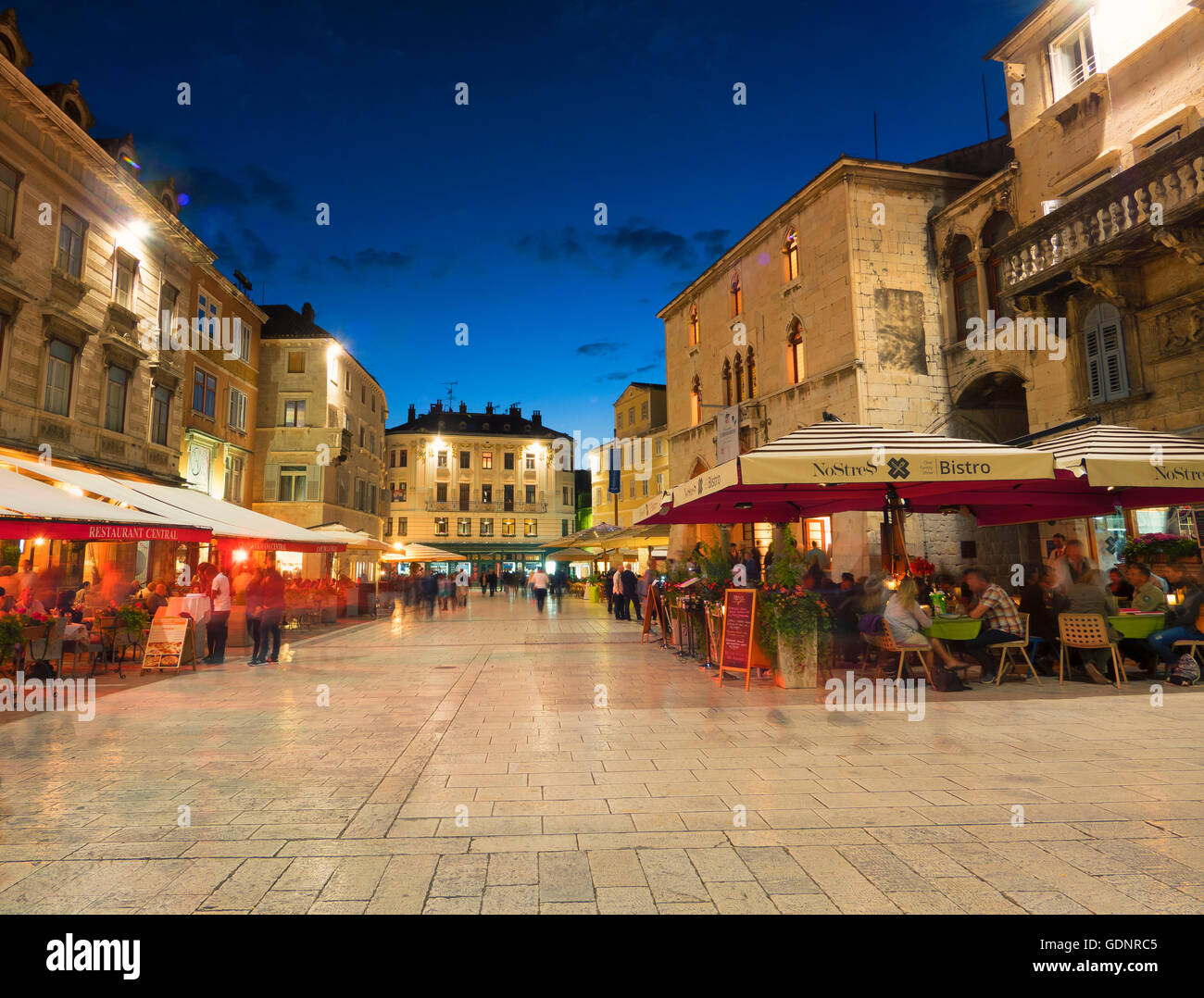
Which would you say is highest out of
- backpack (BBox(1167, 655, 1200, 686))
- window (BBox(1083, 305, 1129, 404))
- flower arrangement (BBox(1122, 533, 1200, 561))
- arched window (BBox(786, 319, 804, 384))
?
arched window (BBox(786, 319, 804, 384))

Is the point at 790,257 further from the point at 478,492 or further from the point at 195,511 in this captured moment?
the point at 478,492

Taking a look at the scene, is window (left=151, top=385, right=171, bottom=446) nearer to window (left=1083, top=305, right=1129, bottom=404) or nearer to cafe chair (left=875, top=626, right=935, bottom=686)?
cafe chair (left=875, top=626, right=935, bottom=686)

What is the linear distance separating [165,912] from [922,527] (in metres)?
18.9

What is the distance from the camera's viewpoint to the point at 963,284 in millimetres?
19219

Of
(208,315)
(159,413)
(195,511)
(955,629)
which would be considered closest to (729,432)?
(955,629)

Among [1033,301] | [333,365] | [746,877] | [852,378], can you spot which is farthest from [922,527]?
[333,365]

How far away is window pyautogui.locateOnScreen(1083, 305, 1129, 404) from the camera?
44.1ft

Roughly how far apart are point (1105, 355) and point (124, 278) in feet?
81.2

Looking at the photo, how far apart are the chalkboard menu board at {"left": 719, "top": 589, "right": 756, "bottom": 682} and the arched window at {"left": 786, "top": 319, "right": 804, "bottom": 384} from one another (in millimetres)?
14101

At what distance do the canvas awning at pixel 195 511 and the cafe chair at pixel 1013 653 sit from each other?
1161 centimetres

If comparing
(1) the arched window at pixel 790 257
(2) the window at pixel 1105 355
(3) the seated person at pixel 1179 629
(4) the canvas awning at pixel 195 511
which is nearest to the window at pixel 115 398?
(4) the canvas awning at pixel 195 511

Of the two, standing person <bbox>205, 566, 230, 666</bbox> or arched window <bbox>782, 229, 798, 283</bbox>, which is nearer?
standing person <bbox>205, 566, 230, 666</bbox>

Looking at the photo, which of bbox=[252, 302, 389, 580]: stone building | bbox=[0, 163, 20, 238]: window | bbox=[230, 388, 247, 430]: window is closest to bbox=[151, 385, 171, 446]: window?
bbox=[0, 163, 20, 238]: window
